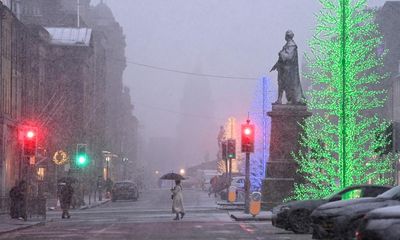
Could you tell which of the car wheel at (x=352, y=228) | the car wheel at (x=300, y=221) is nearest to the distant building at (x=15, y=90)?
the car wheel at (x=300, y=221)

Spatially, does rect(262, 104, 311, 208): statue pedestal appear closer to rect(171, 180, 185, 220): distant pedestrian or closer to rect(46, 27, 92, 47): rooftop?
rect(171, 180, 185, 220): distant pedestrian

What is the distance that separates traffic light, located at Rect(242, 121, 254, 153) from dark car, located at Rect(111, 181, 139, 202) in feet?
89.6

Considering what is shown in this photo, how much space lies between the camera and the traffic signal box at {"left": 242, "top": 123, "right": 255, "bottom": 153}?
36.2 metres

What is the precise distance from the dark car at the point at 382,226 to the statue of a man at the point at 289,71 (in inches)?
1014

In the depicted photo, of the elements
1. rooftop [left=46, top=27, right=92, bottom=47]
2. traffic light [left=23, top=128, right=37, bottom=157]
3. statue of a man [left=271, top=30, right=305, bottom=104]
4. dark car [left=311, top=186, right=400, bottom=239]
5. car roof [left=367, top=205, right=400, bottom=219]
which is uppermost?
rooftop [left=46, top=27, right=92, bottom=47]

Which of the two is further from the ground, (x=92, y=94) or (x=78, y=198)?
(x=92, y=94)

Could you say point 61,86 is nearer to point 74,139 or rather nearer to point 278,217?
point 74,139

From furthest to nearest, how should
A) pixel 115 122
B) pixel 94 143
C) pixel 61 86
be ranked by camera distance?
pixel 115 122
pixel 94 143
pixel 61 86

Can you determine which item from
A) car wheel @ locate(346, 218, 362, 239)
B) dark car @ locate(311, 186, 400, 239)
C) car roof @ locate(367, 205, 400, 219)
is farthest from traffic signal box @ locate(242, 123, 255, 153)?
car roof @ locate(367, 205, 400, 219)

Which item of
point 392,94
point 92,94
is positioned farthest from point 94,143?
point 392,94

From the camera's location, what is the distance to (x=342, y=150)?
2894 centimetres

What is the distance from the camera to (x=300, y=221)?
23750 millimetres

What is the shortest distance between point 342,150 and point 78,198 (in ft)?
84.6

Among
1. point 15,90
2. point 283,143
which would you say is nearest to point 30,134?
point 283,143
